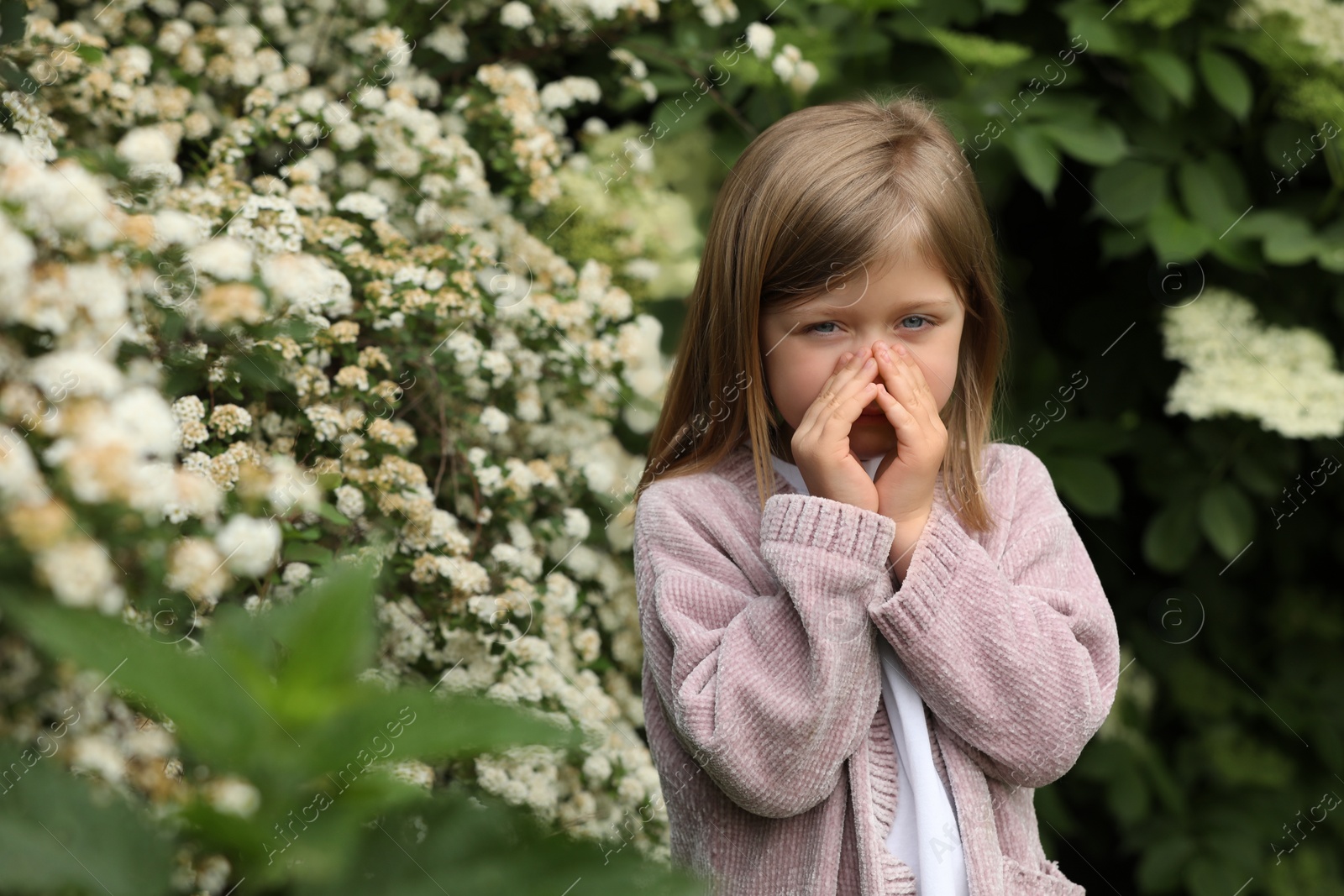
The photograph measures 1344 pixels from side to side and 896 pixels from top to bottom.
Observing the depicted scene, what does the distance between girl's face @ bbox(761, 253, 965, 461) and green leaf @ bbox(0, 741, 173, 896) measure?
988 millimetres

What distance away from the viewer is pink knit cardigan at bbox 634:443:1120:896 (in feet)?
4.29

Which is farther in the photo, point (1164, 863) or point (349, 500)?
point (1164, 863)

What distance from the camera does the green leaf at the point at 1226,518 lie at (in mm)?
2447

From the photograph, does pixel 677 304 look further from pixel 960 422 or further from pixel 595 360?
pixel 960 422

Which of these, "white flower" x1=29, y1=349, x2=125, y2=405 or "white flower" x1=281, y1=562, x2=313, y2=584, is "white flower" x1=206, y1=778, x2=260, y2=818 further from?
"white flower" x1=281, y1=562, x2=313, y2=584

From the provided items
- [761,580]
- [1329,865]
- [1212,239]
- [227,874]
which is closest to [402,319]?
[761,580]

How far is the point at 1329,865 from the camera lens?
2766mm

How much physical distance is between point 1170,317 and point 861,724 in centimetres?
163

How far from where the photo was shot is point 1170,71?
2320 millimetres

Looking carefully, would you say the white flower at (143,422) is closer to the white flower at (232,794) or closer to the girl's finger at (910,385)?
the white flower at (232,794)

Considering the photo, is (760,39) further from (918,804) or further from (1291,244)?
(918,804)

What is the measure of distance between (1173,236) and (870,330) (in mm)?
1283

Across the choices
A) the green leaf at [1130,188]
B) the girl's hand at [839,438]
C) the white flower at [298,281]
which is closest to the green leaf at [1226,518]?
the green leaf at [1130,188]

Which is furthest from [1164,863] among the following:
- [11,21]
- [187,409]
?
[11,21]
